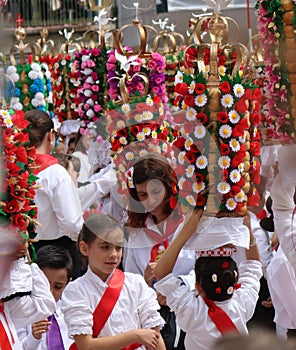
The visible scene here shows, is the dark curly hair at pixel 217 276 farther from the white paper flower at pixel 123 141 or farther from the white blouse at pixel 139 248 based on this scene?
the white paper flower at pixel 123 141

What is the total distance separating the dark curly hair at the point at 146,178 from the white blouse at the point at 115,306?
0.58 metres

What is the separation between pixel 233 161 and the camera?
293 centimetres

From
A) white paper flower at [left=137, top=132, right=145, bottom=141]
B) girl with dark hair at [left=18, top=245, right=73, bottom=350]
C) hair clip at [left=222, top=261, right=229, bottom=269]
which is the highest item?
white paper flower at [left=137, top=132, right=145, bottom=141]

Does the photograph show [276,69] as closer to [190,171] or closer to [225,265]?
[190,171]

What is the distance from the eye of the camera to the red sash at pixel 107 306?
3107 mm

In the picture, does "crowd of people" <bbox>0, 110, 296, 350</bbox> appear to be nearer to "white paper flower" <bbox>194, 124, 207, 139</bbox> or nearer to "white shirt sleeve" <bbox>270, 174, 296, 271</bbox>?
"white shirt sleeve" <bbox>270, 174, 296, 271</bbox>

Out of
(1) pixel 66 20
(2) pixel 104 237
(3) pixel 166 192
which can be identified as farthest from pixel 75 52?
(1) pixel 66 20

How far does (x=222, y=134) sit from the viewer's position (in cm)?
293

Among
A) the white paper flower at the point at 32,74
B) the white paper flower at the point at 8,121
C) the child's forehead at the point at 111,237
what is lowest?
the child's forehead at the point at 111,237

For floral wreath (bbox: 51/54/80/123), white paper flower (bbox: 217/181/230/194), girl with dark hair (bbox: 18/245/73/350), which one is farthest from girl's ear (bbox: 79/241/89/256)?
floral wreath (bbox: 51/54/80/123)

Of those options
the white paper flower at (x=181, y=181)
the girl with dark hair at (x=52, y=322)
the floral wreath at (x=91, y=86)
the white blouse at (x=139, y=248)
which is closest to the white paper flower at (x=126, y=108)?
the white blouse at (x=139, y=248)

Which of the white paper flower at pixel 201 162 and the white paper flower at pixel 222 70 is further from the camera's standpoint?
the white paper flower at pixel 222 70

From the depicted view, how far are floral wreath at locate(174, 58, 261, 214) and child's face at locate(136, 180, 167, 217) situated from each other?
792 mm

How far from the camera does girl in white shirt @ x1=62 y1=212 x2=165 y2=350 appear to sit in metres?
3.04
